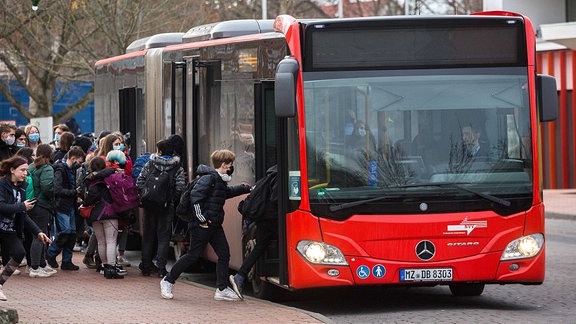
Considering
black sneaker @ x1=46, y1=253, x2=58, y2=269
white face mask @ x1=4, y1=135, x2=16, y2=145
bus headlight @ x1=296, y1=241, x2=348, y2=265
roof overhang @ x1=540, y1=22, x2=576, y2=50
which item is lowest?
black sneaker @ x1=46, y1=253, x2=58, y2=269

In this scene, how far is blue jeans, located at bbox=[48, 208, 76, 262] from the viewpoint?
642 inches

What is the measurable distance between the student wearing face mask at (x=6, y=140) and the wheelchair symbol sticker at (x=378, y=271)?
6144 millimetres

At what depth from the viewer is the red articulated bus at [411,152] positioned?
12.1 m

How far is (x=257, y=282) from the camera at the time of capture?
13789 millimetres

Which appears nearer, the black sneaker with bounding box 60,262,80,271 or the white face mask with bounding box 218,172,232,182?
the white face mask with bounding box 218,172,232,182

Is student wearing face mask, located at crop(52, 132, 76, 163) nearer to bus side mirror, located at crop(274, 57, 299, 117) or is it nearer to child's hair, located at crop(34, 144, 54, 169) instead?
child's hair, located at crop(34, 144, 54, 169)

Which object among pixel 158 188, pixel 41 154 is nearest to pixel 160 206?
pixel 158 188

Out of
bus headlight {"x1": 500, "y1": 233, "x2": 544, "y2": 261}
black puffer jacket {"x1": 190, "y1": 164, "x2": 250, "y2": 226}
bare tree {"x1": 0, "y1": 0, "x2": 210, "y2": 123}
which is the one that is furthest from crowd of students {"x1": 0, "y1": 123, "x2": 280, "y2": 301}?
bare tree {"x1": 0, "y1": 0, "x2": 210, "y2": 123}

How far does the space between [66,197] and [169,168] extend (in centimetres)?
164

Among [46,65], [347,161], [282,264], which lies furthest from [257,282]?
[46,65]

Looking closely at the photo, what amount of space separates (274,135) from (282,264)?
1324 mm

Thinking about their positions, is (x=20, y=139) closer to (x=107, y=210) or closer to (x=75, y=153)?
(x=75, y=153)

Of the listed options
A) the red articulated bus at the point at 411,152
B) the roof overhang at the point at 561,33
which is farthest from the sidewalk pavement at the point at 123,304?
the roof overhang at the point at 561,33

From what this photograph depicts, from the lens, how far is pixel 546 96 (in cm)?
1238
